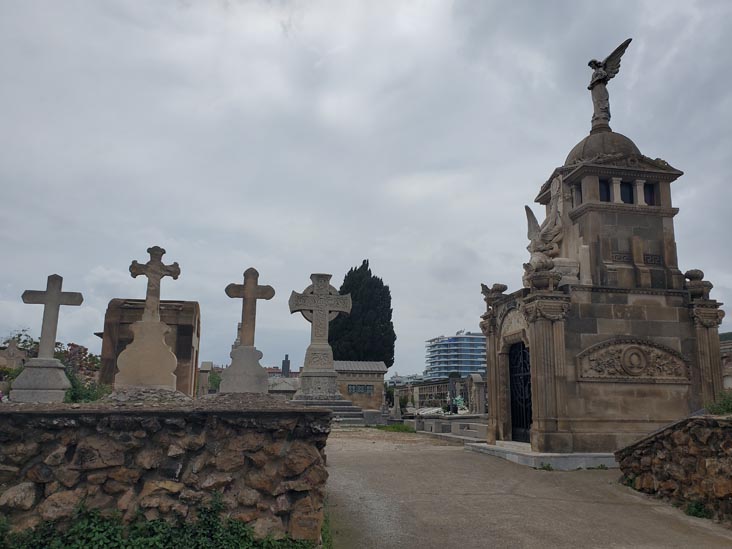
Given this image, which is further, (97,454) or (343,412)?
(343,412)

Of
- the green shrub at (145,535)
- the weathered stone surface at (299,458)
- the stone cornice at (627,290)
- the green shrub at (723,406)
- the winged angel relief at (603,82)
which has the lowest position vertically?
the green shrub at (145,535)

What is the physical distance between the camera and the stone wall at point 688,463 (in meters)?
6.61

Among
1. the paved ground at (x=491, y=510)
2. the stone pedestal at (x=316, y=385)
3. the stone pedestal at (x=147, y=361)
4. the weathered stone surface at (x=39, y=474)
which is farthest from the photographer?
the stone pedestal at (x=316, y=385)

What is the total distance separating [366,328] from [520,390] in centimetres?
3194

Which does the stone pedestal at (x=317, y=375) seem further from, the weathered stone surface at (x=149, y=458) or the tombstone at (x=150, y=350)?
the weathered stone surface at (x=149, y=458)

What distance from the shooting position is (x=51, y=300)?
680cm

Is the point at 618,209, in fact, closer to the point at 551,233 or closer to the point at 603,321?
the point at 551,233

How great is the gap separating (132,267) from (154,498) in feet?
11.3

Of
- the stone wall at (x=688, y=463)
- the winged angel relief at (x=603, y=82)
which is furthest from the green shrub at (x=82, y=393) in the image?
the winged angel relief at (x=603, y=82)

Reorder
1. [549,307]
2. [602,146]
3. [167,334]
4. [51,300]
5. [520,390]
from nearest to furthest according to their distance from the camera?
1. [51,300]
2. [167,334]
3. [549,307]
4. [520,390]
5. [602,146]

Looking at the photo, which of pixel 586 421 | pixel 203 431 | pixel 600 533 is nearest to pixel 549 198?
pixel 586 421

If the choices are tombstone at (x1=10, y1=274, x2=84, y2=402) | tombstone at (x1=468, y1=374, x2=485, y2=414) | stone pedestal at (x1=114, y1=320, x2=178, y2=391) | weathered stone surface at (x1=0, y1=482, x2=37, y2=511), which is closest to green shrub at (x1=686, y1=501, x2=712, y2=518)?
stone pedestal at (x1=114, y1=320, x2=178, y2=391)

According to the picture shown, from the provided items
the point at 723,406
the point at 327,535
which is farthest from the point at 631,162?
the point at 327,535

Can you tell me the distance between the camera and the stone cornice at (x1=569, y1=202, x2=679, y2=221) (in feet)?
39.3
